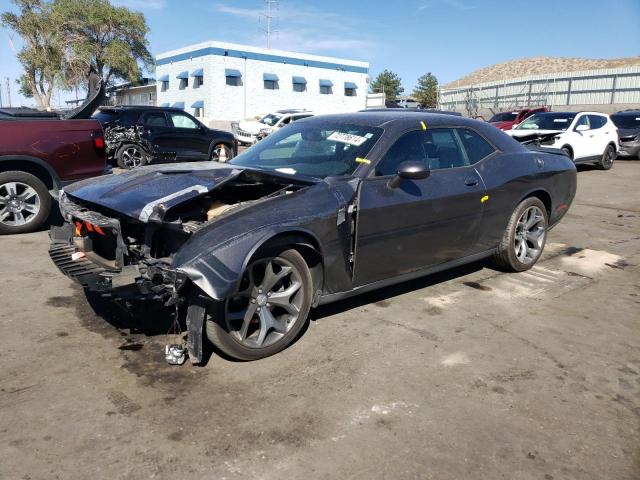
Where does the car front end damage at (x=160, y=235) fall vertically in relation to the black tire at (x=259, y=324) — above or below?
above

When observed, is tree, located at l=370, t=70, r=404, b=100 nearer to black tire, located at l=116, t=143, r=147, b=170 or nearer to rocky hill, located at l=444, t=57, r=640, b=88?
rocky hill, located at l=444, t=57, r=640, b=88

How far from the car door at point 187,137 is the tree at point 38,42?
33519mm

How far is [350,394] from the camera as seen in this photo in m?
3.07

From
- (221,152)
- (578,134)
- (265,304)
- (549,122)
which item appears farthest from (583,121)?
(265,304)

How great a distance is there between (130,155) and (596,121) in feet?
40.9

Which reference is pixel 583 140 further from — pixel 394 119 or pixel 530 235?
pixel 394 119

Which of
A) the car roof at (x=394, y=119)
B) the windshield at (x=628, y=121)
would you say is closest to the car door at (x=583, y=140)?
the windshield at (x=628, y=121)

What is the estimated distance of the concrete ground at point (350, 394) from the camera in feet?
8.12

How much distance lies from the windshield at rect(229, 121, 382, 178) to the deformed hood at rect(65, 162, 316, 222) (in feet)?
1.08

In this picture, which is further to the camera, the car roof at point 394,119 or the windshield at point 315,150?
the car roof at point 394,119

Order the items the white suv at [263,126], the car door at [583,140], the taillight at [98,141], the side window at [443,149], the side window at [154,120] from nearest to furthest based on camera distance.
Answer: the side window at [443,149] < the taillight at [98,141] < the side window at [154,120] < the car door at [583,140] < the white suv at [263,126]

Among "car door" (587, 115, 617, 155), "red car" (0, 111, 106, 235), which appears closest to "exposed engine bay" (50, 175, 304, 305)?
"red car" (0, 111, 106, 235)

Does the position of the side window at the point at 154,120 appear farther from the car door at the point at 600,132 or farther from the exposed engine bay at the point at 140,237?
the car door at the point at 600,132

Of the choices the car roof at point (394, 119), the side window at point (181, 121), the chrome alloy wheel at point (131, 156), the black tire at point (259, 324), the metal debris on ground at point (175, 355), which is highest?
the side window at point (181, 121)
